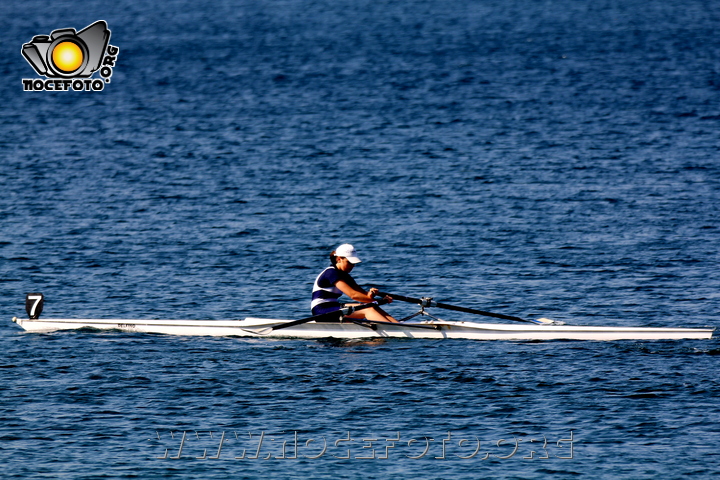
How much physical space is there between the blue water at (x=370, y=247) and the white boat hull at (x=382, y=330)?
0.31m

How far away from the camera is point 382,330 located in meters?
21.1

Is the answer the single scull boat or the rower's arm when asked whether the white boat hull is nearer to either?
the single scull boat

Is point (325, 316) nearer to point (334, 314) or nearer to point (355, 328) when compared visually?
point (334, 314)

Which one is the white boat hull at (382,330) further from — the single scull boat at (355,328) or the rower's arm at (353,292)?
the rower's arm at (353,292)

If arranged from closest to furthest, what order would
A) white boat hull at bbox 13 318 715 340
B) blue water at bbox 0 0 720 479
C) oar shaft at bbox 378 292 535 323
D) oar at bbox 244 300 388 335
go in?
blue water at bbox 0 0 720 479, white boat hull at bbox 13 318 715 340, oar shaft at bbox 378 292 535 323, oar at bbox 244 300 388 335

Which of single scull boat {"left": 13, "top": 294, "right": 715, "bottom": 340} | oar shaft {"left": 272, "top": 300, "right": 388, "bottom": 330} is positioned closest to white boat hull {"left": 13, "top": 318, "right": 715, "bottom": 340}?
single scull boat {"left": 13, "top": 294, "right": 715, "bottom": 340}

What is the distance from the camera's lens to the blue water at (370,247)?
630 inches

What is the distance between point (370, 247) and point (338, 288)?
8.52m

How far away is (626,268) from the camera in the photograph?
26969 mm

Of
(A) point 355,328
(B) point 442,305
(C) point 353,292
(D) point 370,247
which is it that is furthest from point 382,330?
(D) point 370,247

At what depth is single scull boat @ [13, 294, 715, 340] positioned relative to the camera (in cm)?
2055

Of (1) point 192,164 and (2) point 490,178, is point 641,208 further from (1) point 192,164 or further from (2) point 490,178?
(1) point 192,164

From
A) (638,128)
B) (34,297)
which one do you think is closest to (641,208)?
(638,128)

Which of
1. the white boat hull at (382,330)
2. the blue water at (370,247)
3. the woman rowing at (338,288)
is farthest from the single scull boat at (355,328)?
the blue water at (370,247)
